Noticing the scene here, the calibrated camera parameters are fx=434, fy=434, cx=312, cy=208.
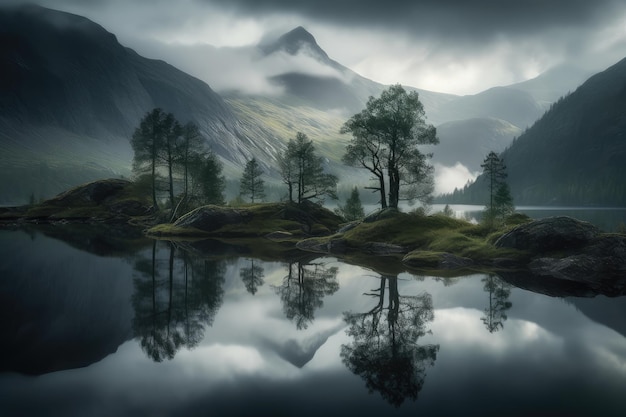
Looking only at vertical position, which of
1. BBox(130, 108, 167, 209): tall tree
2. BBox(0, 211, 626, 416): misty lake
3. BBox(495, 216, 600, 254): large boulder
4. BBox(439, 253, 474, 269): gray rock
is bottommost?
BBox(0, 211, 626, 416): misty lake

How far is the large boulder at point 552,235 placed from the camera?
3831cm

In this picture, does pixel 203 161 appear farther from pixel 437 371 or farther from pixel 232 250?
pixel 437 371

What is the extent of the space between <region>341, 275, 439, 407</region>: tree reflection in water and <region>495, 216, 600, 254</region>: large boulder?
2050 cm

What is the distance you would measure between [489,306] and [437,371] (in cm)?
1139

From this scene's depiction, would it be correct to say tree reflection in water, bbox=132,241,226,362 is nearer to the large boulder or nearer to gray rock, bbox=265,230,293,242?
the large boulder

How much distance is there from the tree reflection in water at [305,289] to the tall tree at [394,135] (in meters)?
27.8

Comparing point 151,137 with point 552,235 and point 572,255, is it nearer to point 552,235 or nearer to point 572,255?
point 552,235

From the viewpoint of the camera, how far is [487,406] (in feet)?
40.1

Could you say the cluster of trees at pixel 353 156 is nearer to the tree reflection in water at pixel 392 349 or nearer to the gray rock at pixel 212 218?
the gray rock at pixel 212 218

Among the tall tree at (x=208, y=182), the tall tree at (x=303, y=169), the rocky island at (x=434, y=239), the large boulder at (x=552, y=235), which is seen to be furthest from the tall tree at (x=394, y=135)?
the tall tree at (x=208, y=182)

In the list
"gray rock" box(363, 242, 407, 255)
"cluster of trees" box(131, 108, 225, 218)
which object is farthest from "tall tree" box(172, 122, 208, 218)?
"gray rock" box(363, 242, 407, 255)

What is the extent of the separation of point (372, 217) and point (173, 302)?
41130 mm

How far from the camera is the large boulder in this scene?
38.3 m

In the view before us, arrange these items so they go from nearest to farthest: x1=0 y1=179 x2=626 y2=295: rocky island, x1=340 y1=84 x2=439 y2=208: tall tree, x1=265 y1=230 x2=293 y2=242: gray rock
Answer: x1=0 y1=179 x2=626 y2=295: rocky island < x1=340 y1=84 x2=439 y2=208: tall tree < x1=265 y1=230 x2=293 y2=242: gray rock
